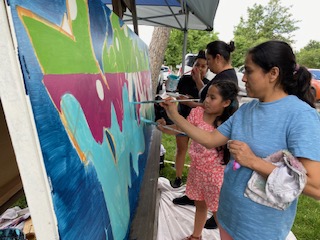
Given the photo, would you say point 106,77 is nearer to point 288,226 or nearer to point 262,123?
point 262,123

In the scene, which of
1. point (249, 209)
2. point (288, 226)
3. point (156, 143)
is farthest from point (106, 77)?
point (156, 143)

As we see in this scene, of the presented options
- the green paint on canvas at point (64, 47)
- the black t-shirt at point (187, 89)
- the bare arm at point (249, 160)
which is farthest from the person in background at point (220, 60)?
the green paint on canvas at point (64, 47)

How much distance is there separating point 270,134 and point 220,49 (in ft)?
4.17

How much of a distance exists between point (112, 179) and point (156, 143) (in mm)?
1664

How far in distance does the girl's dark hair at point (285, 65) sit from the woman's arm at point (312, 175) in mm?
307

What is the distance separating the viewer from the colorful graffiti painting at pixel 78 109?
538 mm

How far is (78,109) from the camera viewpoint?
2.40ft

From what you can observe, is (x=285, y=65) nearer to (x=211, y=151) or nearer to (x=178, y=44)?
(x=211, y=151)

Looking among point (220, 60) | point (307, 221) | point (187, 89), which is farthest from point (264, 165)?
point (307, 221)

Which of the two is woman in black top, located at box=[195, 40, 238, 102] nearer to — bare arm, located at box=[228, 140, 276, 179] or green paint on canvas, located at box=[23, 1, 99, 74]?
bare arm, located at box=[228, 140, 276, 179]

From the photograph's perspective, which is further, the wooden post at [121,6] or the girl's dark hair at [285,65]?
the wooden post at [121,6]

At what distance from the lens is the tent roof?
2979mm

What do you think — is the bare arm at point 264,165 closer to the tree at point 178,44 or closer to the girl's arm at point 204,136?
the girl's arm at point 204,136

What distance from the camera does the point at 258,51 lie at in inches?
42.6
